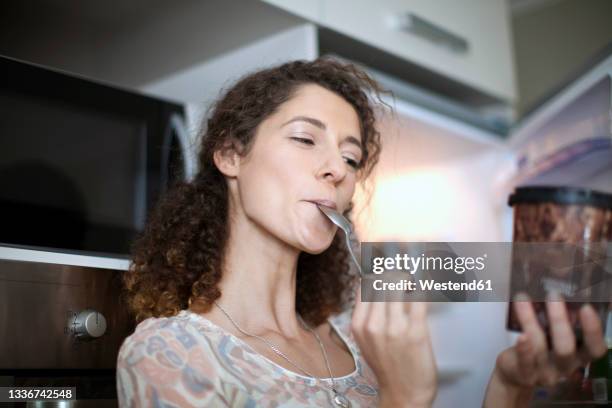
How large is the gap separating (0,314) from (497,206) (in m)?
1.27

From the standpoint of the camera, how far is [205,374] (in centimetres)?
80

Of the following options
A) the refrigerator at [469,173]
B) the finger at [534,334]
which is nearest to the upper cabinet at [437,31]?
the refrigerator at [469,173]

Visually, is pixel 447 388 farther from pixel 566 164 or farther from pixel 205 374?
pixel 566 164

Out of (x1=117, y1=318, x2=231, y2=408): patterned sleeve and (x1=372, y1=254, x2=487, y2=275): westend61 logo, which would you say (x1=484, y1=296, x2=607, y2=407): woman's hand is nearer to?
(x1=372, y1=254, x2=487, y2=275): westend61 logo

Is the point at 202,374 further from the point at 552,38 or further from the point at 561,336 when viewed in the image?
the point at 552,38

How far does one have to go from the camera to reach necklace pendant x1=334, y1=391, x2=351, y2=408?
0.90 metres

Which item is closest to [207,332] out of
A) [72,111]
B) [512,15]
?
[72,111]

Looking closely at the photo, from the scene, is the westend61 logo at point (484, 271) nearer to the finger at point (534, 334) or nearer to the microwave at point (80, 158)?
the finger at point (534, 334)

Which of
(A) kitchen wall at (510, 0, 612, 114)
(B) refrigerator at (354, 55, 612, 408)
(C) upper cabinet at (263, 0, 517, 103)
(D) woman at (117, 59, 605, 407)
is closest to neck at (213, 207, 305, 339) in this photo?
(D) woman at (117, 59, 605, 407)

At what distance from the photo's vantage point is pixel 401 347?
0.73 metres

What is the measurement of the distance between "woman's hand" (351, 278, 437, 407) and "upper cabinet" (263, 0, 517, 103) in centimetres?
71

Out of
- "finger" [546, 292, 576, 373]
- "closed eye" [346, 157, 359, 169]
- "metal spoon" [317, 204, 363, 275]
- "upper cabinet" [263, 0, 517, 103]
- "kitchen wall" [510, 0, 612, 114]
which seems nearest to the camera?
"finger" [546, 292, 576, 373]

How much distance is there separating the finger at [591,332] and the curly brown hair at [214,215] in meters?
0.49

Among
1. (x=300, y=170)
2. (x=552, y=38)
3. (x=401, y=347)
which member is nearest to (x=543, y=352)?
(x=401, y=347)
